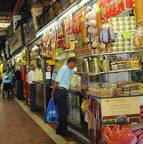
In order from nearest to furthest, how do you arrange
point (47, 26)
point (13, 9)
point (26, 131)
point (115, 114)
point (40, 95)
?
point (115, 114) < point (26, 131) < point (47, 26) < point (40, 95) < point (13, 9)

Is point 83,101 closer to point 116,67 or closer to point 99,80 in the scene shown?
point 99,80

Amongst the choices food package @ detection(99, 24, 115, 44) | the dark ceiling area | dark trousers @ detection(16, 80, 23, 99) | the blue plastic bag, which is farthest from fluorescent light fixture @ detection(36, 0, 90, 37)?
dark trousers @ detection(16, 80, 23, 99)

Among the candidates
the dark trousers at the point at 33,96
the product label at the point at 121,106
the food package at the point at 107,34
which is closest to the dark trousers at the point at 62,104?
the product label at the point at 121,106

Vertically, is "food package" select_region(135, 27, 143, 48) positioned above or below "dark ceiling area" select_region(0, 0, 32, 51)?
below

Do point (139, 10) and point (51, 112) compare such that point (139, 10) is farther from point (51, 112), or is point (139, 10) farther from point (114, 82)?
point (51, 112)

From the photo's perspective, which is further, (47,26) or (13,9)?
(13,9)

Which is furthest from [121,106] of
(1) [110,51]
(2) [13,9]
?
(2) [13,9]

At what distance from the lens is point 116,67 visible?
4.29m

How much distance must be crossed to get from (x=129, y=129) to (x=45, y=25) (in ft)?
16.7

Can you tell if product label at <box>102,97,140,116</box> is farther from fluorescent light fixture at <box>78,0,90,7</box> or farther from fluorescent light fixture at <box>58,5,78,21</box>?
fluorescent light fixture at <box>58,5,78,21</box>

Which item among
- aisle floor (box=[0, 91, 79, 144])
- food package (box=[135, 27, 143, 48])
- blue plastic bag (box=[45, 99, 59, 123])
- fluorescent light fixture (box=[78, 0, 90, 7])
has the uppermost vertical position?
fluorescent light fixture (box=[78, 0, 90, 7])

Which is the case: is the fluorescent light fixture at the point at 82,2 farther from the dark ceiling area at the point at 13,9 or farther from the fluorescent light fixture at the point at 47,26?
the dark ceiling area at the point at 13,9

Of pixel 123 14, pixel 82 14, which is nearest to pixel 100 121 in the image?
pixel 123 14

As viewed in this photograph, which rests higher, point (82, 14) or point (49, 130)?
point (82, 14)
